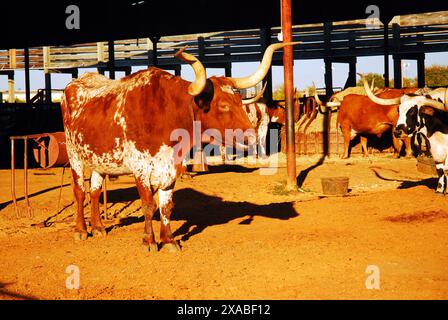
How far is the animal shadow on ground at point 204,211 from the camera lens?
996cm

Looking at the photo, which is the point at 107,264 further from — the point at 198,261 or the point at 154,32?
the point at 154,32

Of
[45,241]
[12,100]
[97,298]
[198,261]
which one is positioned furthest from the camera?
[12,100]

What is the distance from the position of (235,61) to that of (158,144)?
2278cm

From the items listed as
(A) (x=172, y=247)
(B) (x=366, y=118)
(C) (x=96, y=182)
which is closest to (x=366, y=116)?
(B) (x=366, y=118)

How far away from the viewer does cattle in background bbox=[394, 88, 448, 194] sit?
1105 centimetres

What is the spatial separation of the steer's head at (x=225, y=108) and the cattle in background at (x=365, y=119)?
10.2 m

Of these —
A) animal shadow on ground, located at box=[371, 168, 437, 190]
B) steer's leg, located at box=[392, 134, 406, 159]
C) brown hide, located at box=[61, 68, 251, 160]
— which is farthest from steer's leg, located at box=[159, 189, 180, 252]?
steer's leg, located at box=[392, 134, 406, 159]

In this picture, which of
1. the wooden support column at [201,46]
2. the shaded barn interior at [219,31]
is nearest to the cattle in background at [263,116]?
the shaded barn interior at [219,31]

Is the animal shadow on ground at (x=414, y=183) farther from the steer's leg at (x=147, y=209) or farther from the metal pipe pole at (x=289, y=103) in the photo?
the steer's leg at (x=147, y=209)

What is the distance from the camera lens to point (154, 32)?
23500mm

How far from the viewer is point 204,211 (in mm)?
11359

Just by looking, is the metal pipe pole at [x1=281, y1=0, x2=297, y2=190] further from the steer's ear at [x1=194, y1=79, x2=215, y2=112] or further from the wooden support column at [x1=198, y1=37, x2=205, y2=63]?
the wooden support column at [x1=198, y1=37, x2=205, y2=63]

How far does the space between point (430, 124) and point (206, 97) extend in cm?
521
